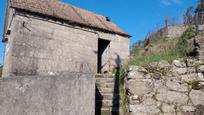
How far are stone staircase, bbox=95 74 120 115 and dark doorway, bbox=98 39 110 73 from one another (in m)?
5.92

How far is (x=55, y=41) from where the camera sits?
36.3ft

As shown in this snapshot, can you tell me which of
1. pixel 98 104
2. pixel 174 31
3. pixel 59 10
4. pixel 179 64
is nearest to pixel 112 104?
pixel 98 104

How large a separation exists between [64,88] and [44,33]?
7402 mm

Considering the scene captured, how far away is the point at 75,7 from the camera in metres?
14.8

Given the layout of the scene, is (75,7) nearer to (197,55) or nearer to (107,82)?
(107,82)

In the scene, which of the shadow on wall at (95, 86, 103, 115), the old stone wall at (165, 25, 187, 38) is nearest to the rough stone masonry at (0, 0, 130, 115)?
the shadow on wall at (95, 86, 103, 115)

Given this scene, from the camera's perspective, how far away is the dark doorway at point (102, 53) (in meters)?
13.4

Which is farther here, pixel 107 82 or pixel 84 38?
pixel 84 38

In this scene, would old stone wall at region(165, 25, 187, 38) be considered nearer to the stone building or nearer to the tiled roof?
the tiled roof

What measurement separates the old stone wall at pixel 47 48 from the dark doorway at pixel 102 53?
327 mm

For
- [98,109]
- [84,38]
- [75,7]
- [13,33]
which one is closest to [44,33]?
[13,33]

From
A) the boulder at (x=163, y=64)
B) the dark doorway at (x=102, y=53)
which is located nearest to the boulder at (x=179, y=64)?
the boulder at (x=163, y=64)

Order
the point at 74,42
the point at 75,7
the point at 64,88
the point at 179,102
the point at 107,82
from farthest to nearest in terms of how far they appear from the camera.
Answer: the point at 75,7 → the point at 74,42 → the point at 107,82 → the point at 179,102 → the point at 64,88

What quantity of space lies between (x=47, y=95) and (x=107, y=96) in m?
2.69
